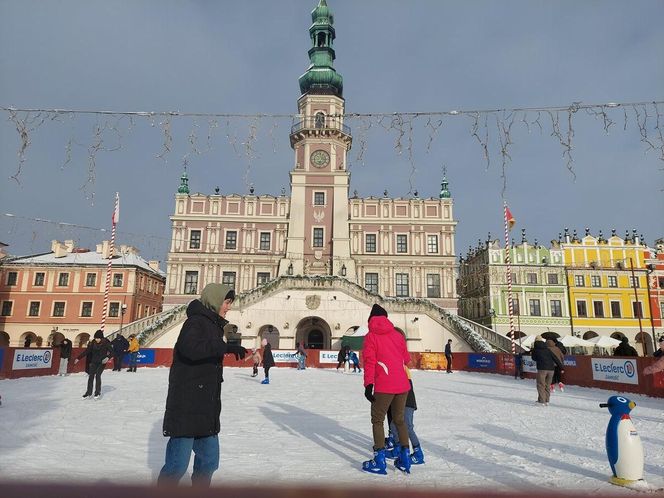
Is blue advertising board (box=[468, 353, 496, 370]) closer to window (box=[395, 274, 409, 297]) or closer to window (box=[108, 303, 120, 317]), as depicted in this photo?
window (box=[395, 274, 409, 297])

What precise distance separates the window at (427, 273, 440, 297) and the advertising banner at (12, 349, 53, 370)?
1192 inches

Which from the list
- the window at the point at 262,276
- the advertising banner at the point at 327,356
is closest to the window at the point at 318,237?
the window at the point at 262,276

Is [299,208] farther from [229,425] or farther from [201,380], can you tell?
[201,380]

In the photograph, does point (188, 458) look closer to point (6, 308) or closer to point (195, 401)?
point (195, 401)

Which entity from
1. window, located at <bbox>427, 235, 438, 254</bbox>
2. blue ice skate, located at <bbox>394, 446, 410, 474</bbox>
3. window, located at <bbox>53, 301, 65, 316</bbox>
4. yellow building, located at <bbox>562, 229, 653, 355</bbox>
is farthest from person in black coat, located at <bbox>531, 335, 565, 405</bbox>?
window, located at <bbox>53, 301, 65, 316</bbox>

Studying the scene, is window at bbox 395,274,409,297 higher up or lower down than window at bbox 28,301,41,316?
higher up

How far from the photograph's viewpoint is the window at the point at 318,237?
41.8m

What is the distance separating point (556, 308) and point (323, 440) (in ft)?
A: 146

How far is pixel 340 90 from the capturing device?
46.2 metres

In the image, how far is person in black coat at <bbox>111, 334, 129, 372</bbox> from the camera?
22.3 meters

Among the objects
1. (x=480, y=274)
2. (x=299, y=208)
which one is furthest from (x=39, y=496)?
(x=480, y=274)

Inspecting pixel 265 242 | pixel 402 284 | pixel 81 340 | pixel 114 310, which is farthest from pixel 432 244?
pixel 81 340

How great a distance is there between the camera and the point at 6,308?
4491 centimetres

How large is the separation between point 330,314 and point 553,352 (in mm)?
23077
